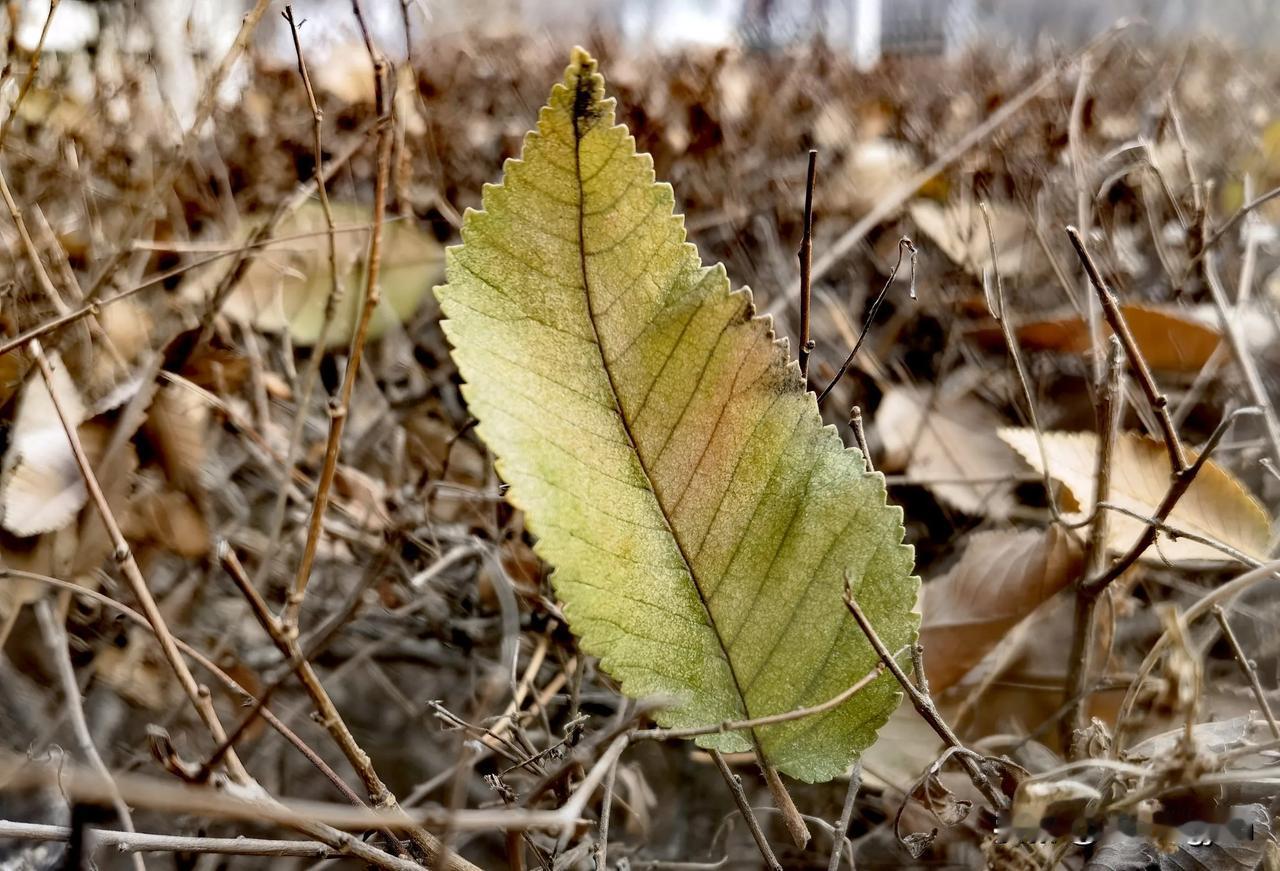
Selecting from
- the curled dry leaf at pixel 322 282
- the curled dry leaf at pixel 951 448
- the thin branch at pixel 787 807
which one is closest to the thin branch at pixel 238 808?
the thin branch at pixel 787 807

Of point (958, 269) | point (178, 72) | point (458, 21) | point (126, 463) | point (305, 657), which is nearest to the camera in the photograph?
point (305, 657)

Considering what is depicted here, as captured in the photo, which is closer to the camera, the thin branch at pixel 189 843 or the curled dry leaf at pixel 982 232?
the thin branch at pixel 189 843

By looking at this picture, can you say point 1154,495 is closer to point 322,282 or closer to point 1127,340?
point 1127,340

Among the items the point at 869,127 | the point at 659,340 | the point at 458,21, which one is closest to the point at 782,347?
the point at 659,340

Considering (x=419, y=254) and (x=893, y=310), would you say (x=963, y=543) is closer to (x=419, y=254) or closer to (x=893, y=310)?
(x=893, y=310)

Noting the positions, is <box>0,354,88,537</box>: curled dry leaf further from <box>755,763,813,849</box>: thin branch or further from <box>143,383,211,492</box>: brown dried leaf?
<box>755,763,813,849</box>: thin branch

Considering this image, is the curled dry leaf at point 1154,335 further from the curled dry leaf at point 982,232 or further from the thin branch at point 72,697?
the thin branch at point 72,697
